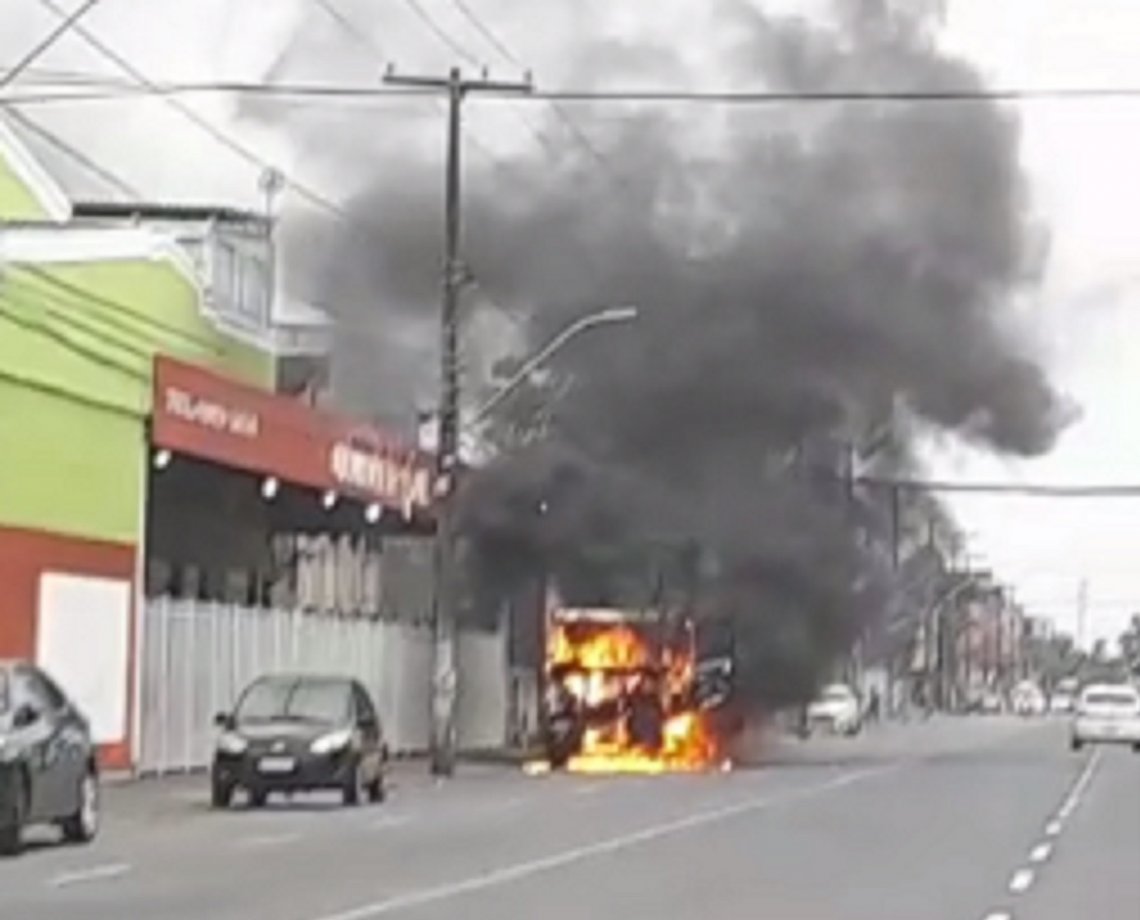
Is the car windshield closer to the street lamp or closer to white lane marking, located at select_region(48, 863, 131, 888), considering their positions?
white lane marking, located at select_region(48, 863, 131, 888)

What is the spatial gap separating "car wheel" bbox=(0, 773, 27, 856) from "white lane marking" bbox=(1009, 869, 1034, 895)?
806cm

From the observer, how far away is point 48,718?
1126 inches

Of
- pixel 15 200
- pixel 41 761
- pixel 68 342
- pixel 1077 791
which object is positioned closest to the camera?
pixel 41 761

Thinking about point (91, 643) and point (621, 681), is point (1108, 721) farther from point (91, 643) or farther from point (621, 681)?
point (91, 643)

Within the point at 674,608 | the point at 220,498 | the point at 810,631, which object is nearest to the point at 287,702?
the point at 220,498

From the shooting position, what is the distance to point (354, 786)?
38812mm

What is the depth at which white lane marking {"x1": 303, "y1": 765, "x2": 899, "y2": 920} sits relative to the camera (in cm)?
2153

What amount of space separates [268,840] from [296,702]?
826 centimetres

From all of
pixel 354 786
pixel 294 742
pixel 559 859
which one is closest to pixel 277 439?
pixel 354 786

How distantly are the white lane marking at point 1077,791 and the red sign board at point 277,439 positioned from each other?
38.8 feet

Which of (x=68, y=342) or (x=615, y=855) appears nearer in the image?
(x=615, y=855)

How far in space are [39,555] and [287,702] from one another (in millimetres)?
4862

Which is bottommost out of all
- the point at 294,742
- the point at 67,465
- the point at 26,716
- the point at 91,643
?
the point at 294,742

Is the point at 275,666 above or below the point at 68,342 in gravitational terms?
below
